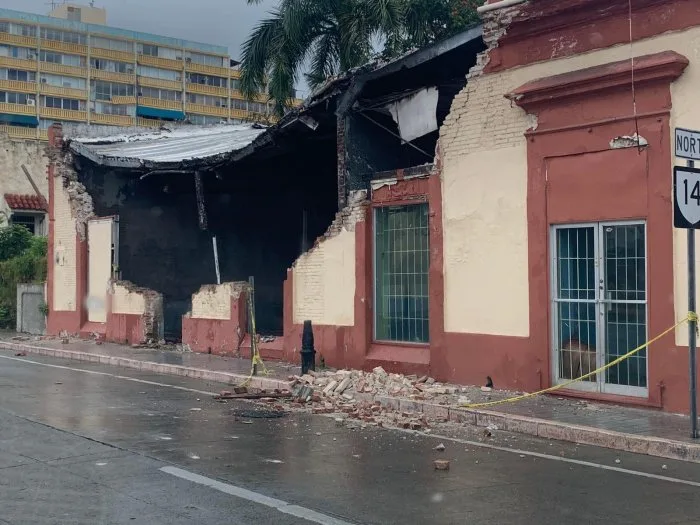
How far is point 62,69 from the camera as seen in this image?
10112 cm

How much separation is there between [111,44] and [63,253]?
86.2 meters

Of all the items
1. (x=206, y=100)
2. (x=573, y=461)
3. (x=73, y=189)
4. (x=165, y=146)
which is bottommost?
(x=573, y=461)

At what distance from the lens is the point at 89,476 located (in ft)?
24.9

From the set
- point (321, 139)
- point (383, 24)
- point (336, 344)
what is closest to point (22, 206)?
point (383, 24)

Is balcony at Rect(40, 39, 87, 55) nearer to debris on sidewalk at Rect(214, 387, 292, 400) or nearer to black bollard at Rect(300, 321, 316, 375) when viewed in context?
black bollard at Rect(300, 321, 316, 375)

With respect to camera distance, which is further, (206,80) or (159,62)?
(206,80)

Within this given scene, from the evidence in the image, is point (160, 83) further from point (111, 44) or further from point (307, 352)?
point (307, 352)

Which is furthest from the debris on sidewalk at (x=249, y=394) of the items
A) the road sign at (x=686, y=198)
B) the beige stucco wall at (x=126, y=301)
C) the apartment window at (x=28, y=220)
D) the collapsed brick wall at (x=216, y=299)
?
the apartment window at (x=28, y=220)

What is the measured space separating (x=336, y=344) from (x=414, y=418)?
4872 mm

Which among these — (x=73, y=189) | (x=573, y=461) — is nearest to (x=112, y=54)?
(x=73, y=189)

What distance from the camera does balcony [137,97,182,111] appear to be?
106m

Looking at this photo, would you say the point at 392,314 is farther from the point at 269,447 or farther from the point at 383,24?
the point at 383,24

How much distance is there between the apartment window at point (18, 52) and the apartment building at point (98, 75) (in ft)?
0.36

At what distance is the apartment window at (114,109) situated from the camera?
104 meters
